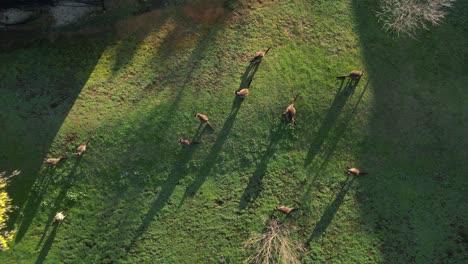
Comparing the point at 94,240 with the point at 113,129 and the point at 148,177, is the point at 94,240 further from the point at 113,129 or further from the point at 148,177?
the point at 113,129

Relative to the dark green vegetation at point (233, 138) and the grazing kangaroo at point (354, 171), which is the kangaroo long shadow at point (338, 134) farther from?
the grazing kangaroo at point (354, 171)

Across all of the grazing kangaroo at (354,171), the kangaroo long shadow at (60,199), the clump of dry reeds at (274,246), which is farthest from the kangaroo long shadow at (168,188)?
the grazing kangaroo at (354,171)

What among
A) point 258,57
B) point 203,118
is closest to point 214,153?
point 203,118

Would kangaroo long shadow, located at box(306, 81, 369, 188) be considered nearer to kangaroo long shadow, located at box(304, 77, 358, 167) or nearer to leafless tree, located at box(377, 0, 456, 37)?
kangaroo long shadow, located at box(304, 77, 358, 167)

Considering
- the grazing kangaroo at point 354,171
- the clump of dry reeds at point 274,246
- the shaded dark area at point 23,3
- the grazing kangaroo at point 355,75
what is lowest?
the clump of dry reeds at point 274,246

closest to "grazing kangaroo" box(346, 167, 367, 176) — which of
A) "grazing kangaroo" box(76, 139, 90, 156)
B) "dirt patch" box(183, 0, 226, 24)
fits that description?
"dirt patch" box(183, 0, 226, 24)

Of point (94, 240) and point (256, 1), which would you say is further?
point (256, 1)

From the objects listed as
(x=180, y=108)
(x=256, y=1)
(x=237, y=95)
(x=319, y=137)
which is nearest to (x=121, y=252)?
(x=180, y=108)

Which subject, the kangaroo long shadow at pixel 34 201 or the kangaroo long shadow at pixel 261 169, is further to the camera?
the kangaroo long shadow at pixel 261 169
